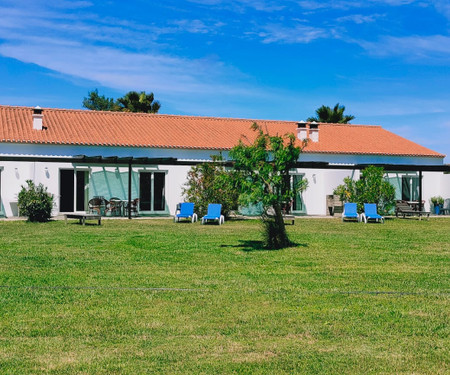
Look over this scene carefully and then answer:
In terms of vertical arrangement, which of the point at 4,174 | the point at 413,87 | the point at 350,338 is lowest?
the point at 350,338

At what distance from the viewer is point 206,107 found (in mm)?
39594

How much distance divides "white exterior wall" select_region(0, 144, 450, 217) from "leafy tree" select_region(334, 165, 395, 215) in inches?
83.1

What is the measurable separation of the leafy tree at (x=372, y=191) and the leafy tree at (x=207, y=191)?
5.79 m

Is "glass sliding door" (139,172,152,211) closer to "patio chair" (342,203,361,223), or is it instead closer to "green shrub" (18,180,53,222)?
"green shrub" (18,180,53,222)

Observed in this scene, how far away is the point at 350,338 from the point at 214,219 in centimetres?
1593

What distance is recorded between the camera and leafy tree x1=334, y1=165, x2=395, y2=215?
2528cm

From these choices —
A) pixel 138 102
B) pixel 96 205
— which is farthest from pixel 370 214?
pixel 138 102

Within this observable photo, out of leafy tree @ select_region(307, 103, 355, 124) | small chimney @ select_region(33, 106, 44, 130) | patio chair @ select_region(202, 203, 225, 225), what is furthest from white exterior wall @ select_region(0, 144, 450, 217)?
leafy tree @ select_region(307, 103, 355, 124)

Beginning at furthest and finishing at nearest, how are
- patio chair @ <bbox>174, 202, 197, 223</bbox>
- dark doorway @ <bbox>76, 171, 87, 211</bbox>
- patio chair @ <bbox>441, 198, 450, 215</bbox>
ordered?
1. patio chair @ <bbox>441, 198, 450, 215</bbox>
2. dark doorway @ <bbox>76, 171, 87, 211</bbox>
3. patio chair @ <bbox>174, 202, 197, 223</bbox>

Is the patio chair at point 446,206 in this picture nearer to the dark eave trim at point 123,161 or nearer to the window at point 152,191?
the dark eave trim at point 123,161

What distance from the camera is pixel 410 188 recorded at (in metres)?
29.9

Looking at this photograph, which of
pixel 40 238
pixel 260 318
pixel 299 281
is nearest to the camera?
pixel 260 318

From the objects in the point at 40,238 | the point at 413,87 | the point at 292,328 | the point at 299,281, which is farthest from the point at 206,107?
the point at 292,328

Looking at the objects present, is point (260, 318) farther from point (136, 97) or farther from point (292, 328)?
point (136, 97)
